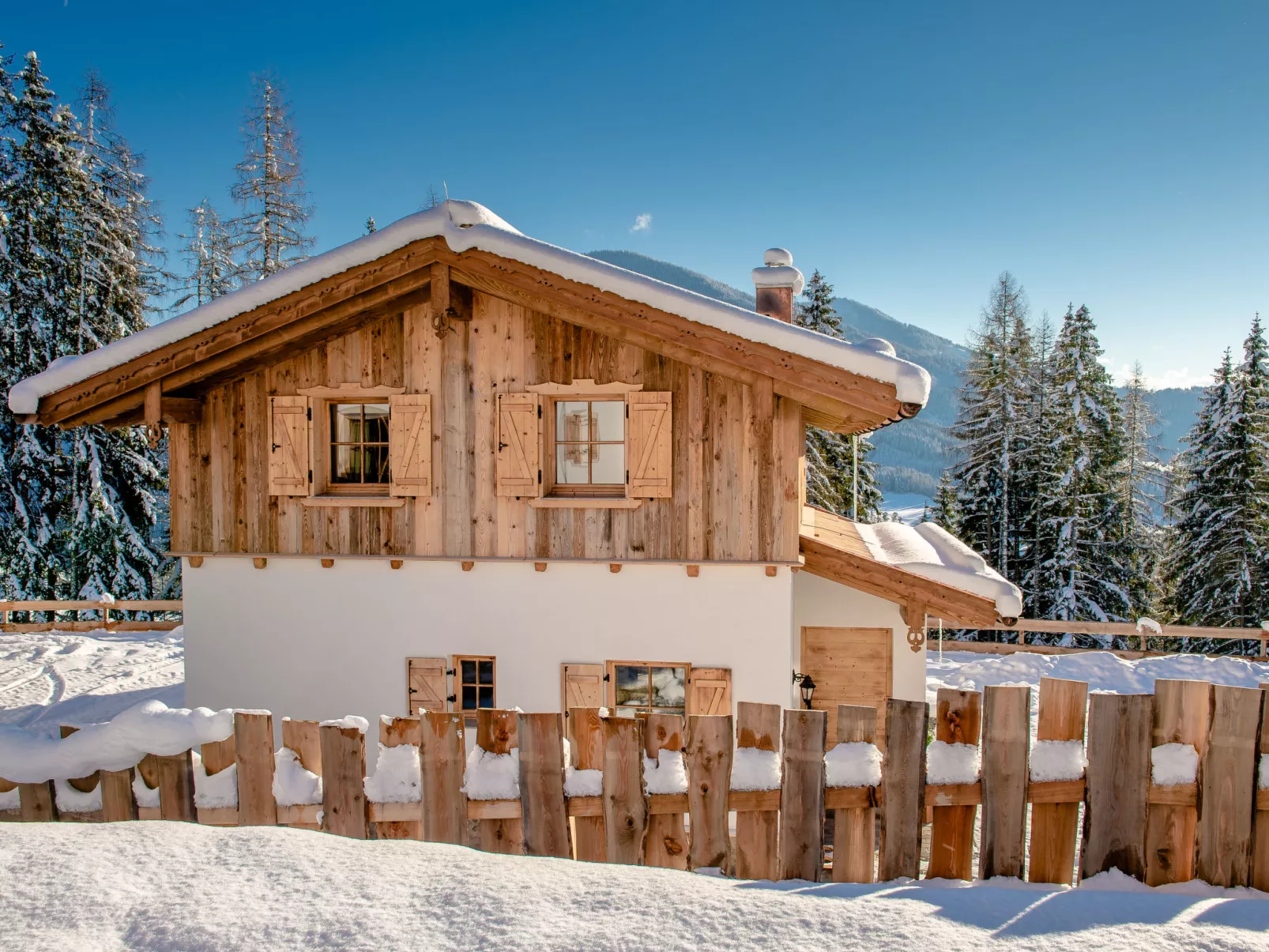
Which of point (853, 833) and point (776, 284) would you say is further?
point (776, 284)

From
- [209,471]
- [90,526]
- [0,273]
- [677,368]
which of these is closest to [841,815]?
[677,368]

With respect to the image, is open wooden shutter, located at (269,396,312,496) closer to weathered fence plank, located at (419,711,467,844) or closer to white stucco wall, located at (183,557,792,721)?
white stucco wall, located at (183,557,792,721)

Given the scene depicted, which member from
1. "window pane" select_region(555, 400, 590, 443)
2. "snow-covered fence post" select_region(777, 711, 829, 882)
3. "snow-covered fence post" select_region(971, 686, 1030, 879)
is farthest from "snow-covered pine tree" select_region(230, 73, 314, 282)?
"snow-covered fence post" select_region(971, 686, 1030, 879)

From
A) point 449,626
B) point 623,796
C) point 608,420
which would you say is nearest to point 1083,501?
point 608,420

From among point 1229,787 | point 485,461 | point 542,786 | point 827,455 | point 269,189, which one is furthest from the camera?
point 269,189

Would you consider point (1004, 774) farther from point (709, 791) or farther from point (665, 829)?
point (665, 829)

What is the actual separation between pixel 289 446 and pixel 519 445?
103 inches

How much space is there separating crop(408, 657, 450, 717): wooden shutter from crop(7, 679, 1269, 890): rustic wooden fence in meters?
4.71

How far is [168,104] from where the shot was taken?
20844 millimetres

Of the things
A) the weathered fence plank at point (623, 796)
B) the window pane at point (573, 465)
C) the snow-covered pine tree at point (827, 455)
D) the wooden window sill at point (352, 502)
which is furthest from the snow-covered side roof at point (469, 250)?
the snow-covered pine tree at point (827, 455)

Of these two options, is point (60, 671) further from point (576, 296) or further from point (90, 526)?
Answer: point (576, 296)

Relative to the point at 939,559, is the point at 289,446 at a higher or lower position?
higher

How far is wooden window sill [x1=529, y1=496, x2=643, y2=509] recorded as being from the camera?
8.07 metres

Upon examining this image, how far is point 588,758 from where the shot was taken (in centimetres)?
374
